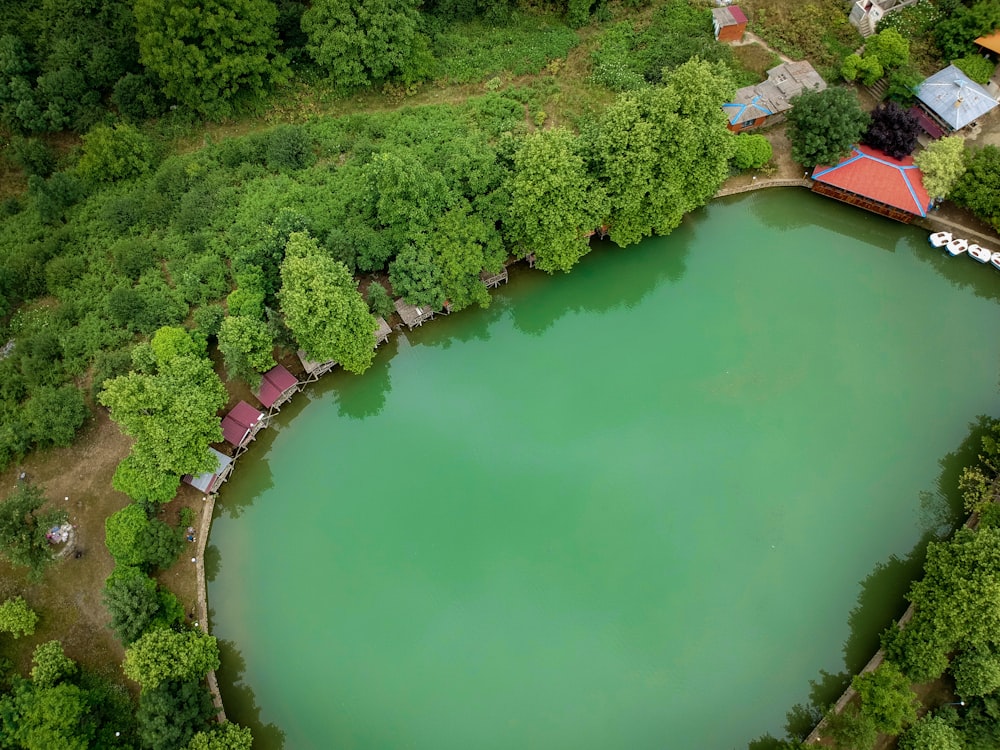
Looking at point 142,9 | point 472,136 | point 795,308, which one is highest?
point 142,9

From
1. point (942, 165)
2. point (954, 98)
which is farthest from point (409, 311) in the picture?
point (954, 98)

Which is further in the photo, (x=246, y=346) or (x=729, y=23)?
(x=729, y=23)

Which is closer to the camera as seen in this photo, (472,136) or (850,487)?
(850,487)

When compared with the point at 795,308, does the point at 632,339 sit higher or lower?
lower

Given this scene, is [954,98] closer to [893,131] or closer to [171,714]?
[893,131]

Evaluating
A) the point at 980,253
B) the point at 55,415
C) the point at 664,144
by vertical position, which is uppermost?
the point at 664,144

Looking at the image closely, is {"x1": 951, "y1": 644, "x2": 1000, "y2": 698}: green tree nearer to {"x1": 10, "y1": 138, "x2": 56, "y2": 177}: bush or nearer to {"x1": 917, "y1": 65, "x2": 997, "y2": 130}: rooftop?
{"x1": 917, "y1": 65, "x2": 997, "y2": 130}: rooftop

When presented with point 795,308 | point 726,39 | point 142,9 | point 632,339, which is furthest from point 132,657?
point 726,39

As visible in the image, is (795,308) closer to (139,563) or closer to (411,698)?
(411,698)
